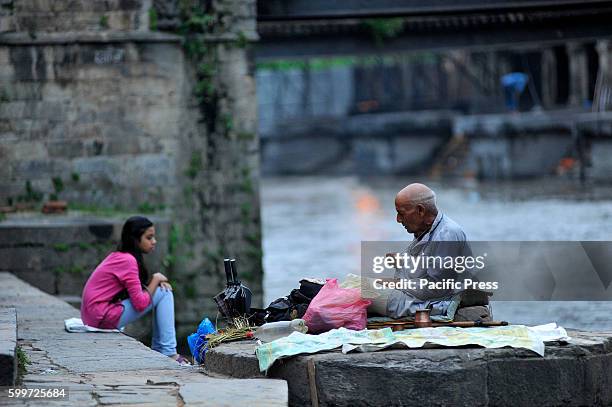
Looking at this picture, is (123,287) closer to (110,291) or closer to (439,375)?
(110,291)

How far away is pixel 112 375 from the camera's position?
27.1 feet

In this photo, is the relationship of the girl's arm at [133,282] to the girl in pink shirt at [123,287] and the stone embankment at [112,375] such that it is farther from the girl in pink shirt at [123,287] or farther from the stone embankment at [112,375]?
the stone embankment at [112,375]

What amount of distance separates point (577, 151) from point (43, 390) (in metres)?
31.7

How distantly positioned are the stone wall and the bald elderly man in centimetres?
745

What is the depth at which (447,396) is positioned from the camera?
7.80 metres

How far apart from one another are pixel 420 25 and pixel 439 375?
1526 centimetres

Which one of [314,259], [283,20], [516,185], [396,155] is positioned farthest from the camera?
[396,155]

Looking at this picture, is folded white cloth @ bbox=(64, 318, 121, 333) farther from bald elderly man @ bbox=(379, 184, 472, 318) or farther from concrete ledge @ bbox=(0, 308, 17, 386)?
bald elderly man @ bbox=(379, 184, 472, 318)

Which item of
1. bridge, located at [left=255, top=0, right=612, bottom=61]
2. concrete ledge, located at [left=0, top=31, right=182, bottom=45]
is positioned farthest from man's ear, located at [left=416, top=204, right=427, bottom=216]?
bridge, located at [left=255, top=0, right=612, bottom=61]

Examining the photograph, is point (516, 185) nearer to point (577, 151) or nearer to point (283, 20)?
point (577, 151)

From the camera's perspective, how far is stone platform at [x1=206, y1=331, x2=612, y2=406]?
773 cm

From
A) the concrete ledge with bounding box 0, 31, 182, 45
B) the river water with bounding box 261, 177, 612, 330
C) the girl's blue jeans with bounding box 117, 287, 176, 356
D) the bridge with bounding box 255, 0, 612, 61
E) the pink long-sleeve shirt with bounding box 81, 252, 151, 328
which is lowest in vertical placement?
the river water with bounding box 261, 177, 612, 330

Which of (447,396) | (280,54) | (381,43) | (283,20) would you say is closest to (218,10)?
(283,20)

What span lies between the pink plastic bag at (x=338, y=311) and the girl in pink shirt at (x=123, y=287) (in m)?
2.35
